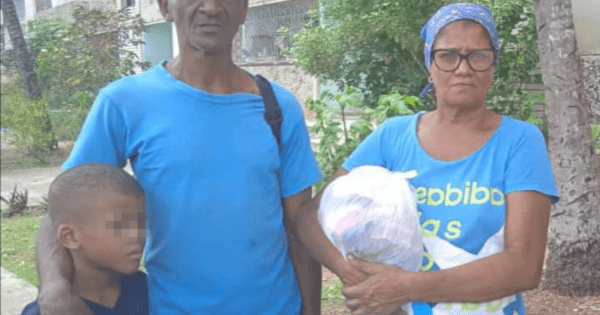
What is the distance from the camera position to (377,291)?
201 cm

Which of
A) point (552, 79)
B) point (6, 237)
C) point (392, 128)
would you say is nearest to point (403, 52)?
point (552, 79)

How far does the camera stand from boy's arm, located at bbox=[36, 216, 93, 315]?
1.79 meters

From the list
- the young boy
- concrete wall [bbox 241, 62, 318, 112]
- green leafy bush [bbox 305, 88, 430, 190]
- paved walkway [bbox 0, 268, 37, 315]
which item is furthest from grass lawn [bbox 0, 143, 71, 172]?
the young boy

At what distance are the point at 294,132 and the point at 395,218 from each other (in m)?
0.39

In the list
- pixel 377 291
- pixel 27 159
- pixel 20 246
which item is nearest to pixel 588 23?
pixel 20 246

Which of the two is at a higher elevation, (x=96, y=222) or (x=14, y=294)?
(x=96, y=222)

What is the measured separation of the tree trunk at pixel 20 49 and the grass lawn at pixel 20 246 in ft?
17.9

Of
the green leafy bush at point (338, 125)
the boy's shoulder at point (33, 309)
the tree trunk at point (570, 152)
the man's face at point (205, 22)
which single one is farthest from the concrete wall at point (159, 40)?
the boy's shoulder at point (33, 309)

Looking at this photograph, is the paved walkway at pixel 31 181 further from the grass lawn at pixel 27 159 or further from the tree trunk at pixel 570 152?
the tree trunk at pixel 570 152

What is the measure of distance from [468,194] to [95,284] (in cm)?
99

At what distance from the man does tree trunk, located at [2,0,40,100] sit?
13.2m

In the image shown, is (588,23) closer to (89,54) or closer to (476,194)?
(89,54)

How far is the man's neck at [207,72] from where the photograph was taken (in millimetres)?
2111

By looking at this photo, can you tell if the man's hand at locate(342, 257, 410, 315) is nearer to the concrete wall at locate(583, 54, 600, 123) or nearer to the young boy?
the young boy
